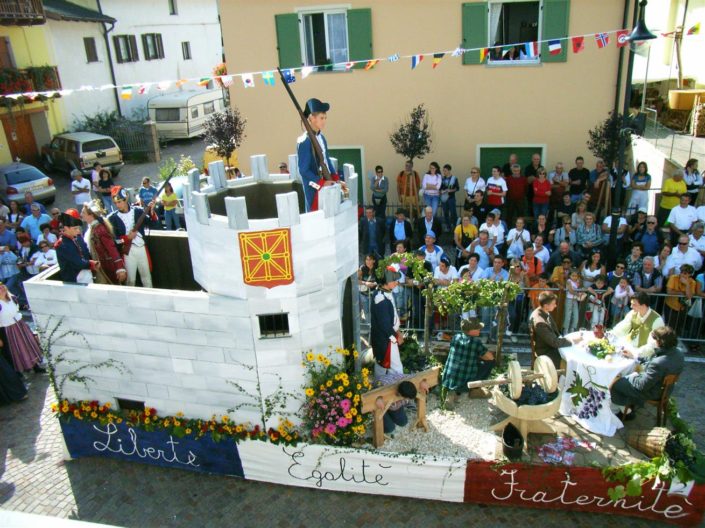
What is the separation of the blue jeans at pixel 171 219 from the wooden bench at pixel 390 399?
876 cm

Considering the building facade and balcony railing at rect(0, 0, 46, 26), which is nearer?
the building facade

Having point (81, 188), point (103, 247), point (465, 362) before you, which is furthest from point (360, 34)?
point (465, 362)

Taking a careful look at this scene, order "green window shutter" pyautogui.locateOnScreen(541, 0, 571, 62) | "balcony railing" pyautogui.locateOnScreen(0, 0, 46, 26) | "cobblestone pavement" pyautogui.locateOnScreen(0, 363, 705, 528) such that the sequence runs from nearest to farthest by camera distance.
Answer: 1. "cobblestone pavement" pyautogui.locateOnScreen(0, 363, 705, 528)
2. "green window shutter" pyautogui.locateOnScreen(541, 0, 571, 62)
3. "balcony railing" pyautogui.locateOnScreen(0, 0, 46, 26)

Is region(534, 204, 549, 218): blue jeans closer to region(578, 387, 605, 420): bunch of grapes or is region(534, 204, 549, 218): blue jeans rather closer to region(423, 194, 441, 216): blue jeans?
region(423, 194, 441, 216): blue jeans

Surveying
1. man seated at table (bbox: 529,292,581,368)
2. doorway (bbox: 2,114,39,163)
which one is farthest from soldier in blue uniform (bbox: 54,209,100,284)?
doorway (bbox: 2,114,39,163)

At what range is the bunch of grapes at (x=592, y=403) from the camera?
27.8 ft

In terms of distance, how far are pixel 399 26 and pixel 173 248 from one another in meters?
8.78

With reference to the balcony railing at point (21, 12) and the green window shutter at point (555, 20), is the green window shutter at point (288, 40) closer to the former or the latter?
the green window shutter at point (555, 20)

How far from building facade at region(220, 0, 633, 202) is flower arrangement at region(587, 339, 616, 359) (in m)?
8.30

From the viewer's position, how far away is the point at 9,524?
3303 mm

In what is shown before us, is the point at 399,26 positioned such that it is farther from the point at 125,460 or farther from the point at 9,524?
the point at 9,524

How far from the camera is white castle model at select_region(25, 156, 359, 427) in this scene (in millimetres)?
7840

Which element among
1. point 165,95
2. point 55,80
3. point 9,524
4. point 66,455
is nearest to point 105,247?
point 66,455

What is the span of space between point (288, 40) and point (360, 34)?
1893 mm
